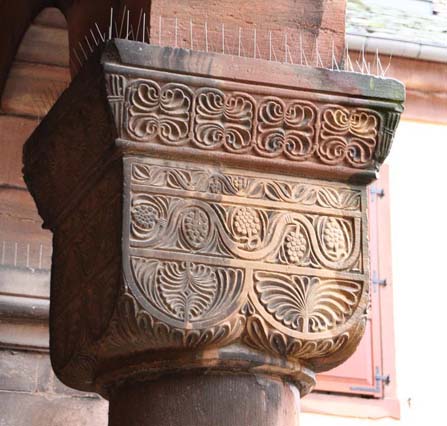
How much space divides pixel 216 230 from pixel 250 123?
0.89 feet

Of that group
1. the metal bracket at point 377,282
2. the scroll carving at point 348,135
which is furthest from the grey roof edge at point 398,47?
the scroll carving at point 348,135

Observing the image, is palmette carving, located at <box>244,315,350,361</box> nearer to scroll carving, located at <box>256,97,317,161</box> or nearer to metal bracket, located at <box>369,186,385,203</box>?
scroll carving, located at <box>256,97,317,161</box>

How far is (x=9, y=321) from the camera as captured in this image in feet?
15.4

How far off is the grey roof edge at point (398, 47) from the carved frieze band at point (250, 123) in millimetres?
3500

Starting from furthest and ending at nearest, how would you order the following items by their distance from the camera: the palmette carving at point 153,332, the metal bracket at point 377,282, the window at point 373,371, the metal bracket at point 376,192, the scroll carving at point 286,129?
the metal bracket at point 376,192 < the metal bracket at point 377,282 < the window at point 373,371 < the scroll carving at point 286,129 < the palmette carving at point 153,332

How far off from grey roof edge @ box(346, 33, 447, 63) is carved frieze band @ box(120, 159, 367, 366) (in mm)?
3619

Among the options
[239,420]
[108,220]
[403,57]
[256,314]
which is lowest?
[239,420]

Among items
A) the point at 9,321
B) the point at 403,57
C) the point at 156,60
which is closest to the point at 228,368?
the point at 156,60

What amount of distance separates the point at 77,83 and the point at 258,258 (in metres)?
0.61

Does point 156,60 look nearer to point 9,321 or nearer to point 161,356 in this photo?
point 161,356

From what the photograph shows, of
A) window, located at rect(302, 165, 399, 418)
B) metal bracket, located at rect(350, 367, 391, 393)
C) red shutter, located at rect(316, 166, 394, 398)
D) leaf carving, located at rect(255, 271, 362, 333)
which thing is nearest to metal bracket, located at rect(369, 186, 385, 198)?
red shutter, located at rect(316, 166, 394, 398)

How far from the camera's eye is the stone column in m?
2.96

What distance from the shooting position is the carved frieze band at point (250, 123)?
305cm

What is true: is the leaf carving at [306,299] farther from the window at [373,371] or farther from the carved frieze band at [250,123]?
the window at [373,371]
